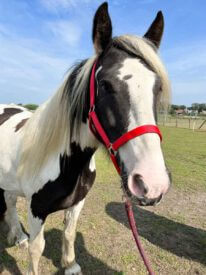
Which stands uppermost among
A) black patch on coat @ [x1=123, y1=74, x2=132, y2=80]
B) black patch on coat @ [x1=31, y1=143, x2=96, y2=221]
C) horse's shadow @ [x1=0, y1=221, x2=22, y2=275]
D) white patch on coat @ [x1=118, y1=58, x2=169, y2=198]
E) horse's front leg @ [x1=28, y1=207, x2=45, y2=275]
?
black patch on coat @ [x1=123, y1=74, x2=132, y2=80]

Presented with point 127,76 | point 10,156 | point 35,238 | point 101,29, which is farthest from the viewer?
point 10,156

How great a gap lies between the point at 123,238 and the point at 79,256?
666mm

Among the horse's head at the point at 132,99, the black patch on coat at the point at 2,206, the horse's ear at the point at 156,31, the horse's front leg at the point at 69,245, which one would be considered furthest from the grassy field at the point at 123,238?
the horse's ear at the point at 156,31

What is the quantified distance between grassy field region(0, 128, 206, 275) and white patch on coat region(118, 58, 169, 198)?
0.61 metres

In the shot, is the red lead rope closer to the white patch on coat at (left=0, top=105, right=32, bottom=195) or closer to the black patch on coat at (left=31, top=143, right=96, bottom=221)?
the black patch on coat at (left=31, top=143, right=96, bottom=221)

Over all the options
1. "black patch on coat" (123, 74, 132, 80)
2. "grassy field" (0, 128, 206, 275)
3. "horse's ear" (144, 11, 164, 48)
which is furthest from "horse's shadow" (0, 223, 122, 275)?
"horse's ear" (144, 11, 164, 48)

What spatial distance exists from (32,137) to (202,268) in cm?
228

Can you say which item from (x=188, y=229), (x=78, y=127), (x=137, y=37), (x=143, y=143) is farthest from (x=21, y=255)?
(x=137, y=37)

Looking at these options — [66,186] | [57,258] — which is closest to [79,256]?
[57,258]

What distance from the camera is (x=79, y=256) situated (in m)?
3.11

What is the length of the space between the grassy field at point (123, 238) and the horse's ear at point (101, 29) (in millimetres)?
802

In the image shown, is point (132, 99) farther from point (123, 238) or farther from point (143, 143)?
point (123, 238)

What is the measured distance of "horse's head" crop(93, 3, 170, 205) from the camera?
4.33 ft

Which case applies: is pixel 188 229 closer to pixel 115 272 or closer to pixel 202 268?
pixel 202 268
